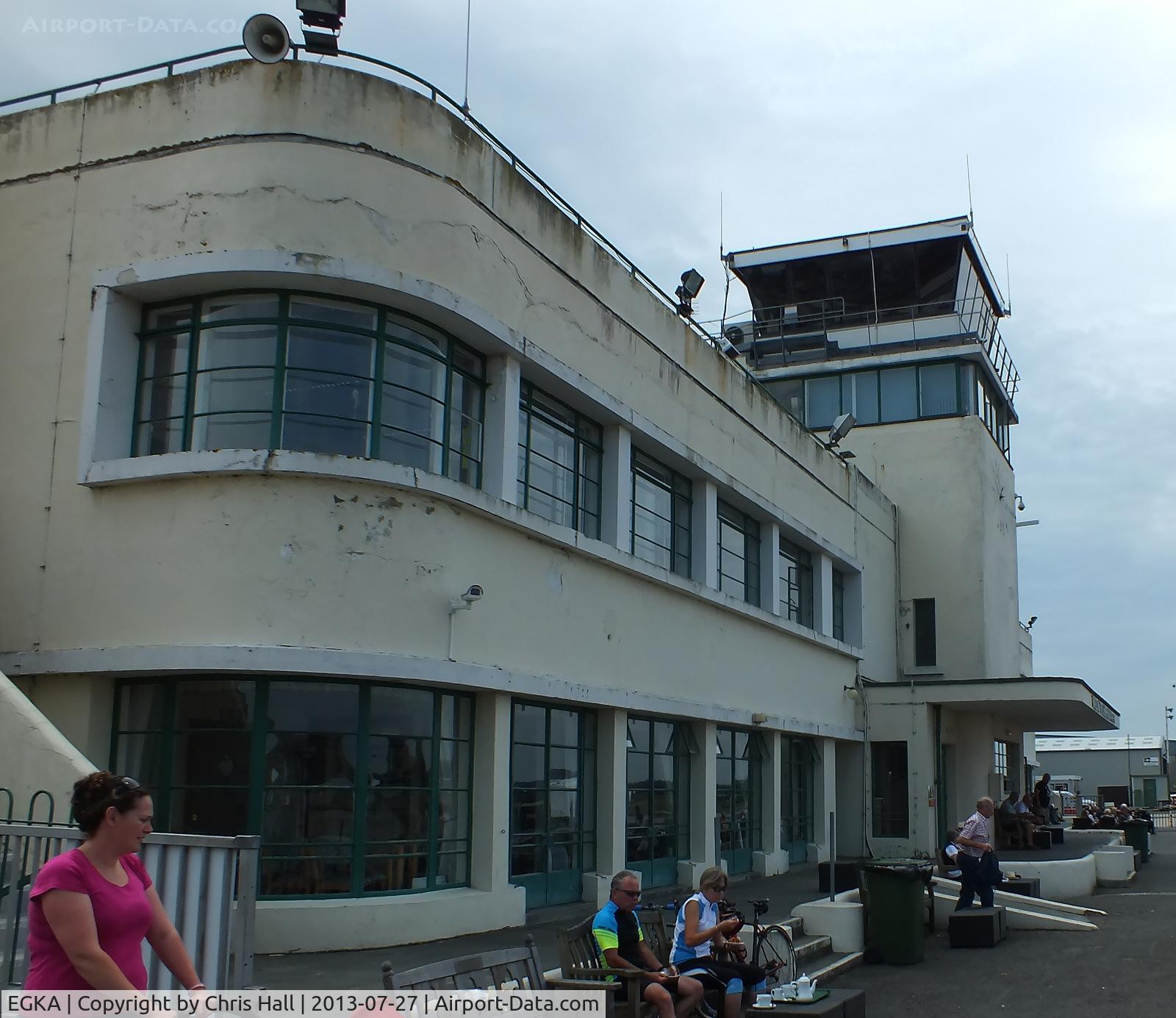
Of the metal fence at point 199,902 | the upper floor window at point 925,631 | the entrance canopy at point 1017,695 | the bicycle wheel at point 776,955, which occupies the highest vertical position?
the upper floor window at point 925,631

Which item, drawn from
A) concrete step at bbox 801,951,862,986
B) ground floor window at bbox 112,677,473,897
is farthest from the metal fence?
concrete step at bbox 801,951,862,986

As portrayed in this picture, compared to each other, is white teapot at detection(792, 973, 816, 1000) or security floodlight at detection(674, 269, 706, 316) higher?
security floodlight at detection(674, 269, 706, 316)

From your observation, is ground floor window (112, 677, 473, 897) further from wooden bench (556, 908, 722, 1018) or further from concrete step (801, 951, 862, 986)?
concrete step (801, 951, 862, 986)

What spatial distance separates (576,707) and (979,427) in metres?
19.9

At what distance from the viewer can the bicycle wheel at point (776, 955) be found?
38.1ft

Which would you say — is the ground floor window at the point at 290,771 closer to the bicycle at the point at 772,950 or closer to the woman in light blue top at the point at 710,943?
the bicycle at the point at 772,950

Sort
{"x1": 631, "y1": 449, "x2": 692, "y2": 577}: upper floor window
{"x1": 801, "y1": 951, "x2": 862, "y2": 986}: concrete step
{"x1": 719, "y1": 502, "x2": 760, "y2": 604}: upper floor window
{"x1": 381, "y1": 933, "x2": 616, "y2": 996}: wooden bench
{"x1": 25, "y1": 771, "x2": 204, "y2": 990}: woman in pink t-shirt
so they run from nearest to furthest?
Result: {"x1": 25, "y1": 771, "x2": 204, "y2": 990}: woman in pink t-shirt < {"x1": 381, "y1": 933, "x2": 616, "y2": 996}: wooden bench < {"x1": 801, "y1": 951, "x2": 862, "y2": 986}: concrete step < {"x1": 631, "y1": 449, "x2": 692, "y2": 577}: upper floor window < {"x1": 719, "y1": 502, "x2": 760, "y2": 604}: upper floor window

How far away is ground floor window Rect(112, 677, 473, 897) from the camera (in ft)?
40.8

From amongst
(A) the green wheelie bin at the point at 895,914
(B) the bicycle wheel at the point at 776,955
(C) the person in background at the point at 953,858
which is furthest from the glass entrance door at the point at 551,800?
(C) the person in background at the point at 953,858

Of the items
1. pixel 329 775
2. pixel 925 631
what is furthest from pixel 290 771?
pixel 925 631

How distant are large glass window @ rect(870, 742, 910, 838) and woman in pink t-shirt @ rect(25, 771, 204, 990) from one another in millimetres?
A: 25559

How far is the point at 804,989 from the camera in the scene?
403 inches

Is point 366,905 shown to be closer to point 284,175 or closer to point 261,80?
point 284,175

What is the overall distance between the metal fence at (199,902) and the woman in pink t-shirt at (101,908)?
167cm
